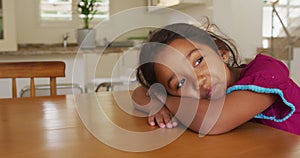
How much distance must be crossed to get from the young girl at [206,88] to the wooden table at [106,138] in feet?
0.11

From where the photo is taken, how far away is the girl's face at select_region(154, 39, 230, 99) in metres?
0.72

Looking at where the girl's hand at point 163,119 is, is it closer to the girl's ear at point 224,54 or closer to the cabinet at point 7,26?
the girl's ear at point 224,54

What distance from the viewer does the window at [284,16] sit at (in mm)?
4273

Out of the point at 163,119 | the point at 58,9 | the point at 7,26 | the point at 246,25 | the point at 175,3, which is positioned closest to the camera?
the point at 163,119

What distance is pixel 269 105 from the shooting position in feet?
2.08

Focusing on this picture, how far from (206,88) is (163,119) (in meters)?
0.14

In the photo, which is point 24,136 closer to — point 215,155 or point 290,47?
point 215,155

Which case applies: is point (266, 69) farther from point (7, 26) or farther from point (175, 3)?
point (175, 3)

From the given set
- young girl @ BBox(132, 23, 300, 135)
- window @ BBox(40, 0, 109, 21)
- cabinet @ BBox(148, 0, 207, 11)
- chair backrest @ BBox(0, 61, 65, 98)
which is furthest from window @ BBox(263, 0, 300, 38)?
young girl @ BBox(132, 23, 300, 135)

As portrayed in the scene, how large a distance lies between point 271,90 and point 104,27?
3.10 m

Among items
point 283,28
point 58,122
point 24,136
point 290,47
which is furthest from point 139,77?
point 283,28

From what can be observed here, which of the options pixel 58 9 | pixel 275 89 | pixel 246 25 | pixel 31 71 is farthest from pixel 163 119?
pixel 58 9

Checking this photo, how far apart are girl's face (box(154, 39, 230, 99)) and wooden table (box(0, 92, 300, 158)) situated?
118 mm

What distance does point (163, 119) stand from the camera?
2.16ft
